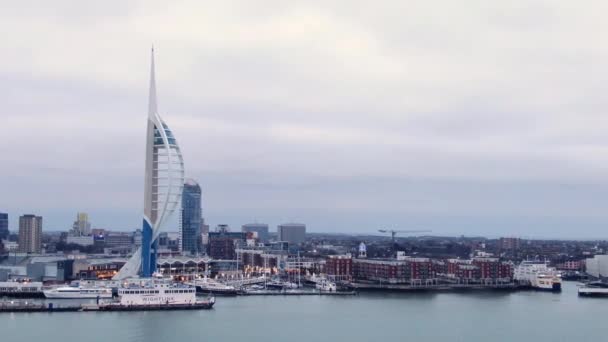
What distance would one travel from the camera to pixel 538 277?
70.2ft

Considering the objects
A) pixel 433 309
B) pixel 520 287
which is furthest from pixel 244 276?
pixel 433 309

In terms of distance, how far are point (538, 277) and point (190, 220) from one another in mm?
16929

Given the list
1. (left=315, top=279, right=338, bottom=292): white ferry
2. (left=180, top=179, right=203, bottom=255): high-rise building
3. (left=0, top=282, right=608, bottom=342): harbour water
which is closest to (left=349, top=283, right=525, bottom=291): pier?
(left=315, top=279, right=338, bottom=292): white ferry

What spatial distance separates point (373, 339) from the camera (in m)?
11.5

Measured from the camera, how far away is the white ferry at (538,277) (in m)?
20.8

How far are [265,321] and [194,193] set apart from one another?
22582mm

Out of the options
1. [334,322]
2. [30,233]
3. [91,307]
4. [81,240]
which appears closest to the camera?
[334,322]

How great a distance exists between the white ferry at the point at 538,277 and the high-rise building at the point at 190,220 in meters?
14.9

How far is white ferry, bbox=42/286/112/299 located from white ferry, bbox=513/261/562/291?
10.3 metres

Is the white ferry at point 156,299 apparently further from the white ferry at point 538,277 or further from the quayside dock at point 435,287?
the white ferry at point 538,277

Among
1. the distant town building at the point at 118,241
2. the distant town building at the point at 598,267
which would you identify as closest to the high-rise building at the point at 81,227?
the distant town building at the point at 118,241

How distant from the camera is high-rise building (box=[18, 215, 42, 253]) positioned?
3547 centimetres

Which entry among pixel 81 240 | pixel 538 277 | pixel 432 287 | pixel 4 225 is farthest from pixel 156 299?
pixel 4 225

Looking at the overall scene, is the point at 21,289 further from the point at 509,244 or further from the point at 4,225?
the point at 509,244
